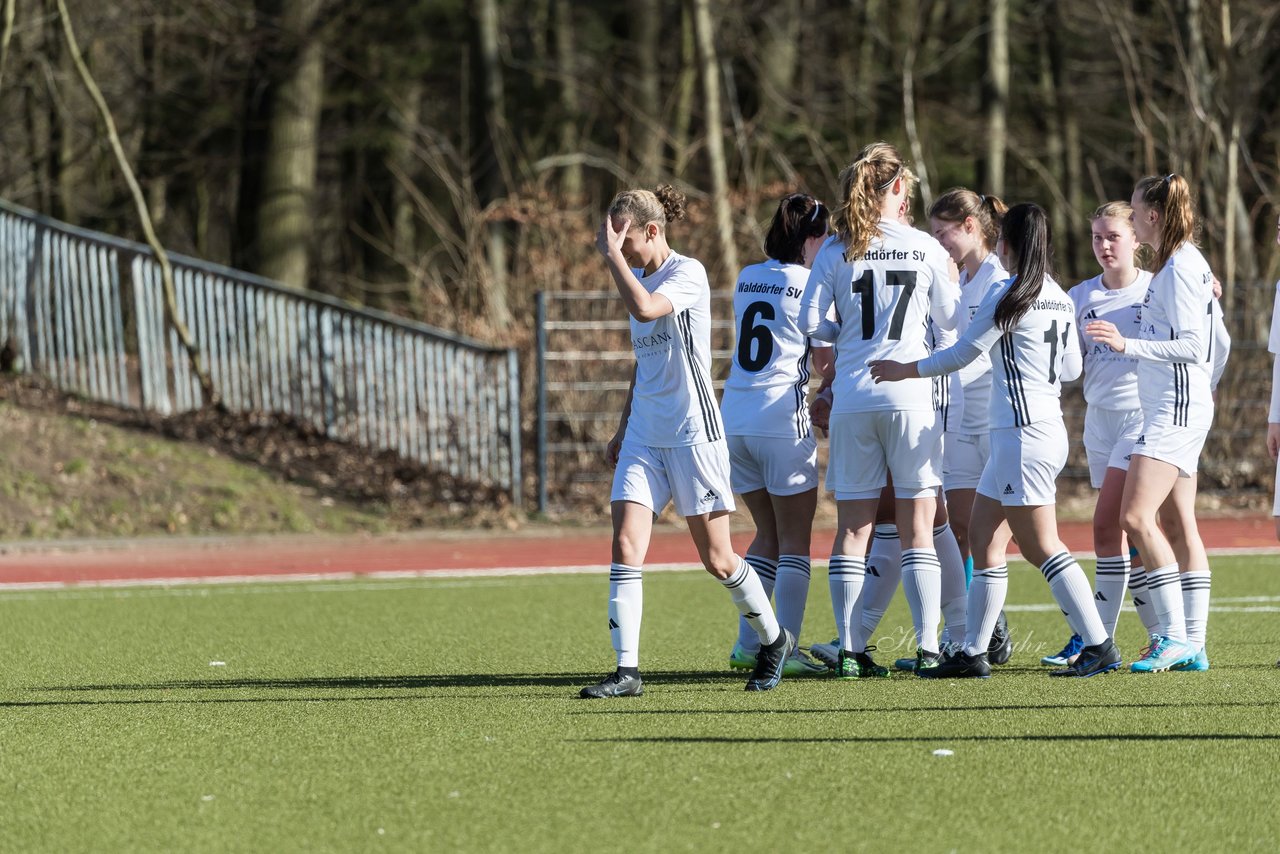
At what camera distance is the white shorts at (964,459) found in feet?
26.0

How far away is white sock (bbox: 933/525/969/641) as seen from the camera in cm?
792

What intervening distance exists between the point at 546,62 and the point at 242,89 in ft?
15.7

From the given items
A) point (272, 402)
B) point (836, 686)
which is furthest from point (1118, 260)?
point (272, 402)

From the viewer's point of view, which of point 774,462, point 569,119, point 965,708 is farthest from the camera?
point 569,119

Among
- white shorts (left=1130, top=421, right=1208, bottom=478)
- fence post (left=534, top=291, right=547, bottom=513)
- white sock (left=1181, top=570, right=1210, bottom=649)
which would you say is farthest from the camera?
fence post (left=534, top=291, right=547, bottom=513)

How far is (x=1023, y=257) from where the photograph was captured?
23.5ft

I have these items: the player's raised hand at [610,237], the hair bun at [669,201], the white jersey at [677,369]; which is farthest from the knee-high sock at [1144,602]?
the player's raised hand at [610,237]

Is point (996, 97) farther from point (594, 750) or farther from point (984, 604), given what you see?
point (594, 750)

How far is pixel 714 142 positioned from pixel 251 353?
20.5ft

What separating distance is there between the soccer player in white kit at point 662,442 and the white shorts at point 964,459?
4.71 ft

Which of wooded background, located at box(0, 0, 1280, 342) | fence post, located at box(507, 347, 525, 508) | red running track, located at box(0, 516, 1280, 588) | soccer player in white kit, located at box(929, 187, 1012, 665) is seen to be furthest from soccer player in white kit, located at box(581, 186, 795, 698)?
wooded background, located at box(0, 0, 1280, 342)

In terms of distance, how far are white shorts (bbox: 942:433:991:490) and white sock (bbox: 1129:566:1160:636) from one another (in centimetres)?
87

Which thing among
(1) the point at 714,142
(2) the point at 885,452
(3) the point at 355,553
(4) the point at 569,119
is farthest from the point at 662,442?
(4) the point at 569,119

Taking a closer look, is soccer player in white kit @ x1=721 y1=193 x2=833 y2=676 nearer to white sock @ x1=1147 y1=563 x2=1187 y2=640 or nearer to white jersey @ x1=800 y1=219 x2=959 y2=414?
white jersey @ x1=800 y1=219 x2=959 y2=414
